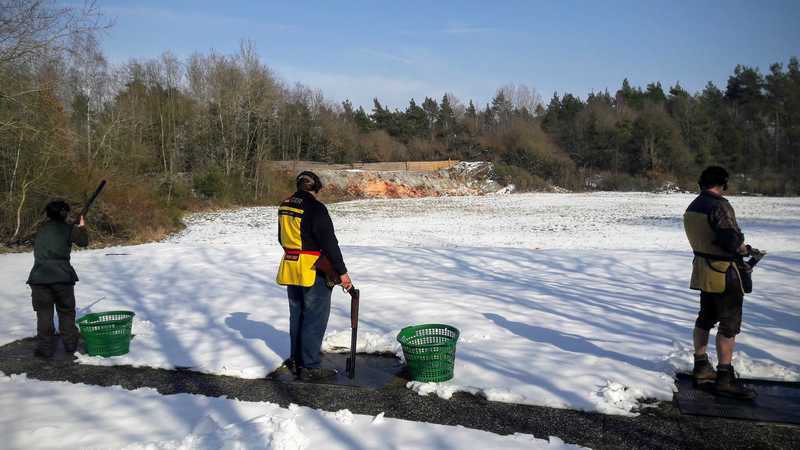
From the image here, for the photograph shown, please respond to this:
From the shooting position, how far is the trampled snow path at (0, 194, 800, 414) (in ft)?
18.0

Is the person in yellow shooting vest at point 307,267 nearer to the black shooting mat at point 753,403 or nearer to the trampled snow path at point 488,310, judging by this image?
the trampled snow path at point 488,310

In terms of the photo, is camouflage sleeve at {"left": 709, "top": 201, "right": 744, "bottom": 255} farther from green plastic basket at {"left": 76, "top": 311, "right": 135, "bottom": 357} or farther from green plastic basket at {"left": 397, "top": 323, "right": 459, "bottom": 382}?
green plastic basket at {"left": 76, "top": 311, "right": 135, "bottom": 357}

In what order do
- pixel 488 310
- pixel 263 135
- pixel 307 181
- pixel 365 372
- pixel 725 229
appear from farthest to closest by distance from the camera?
pixel 263 135 < pixel 488 310 < pixel 365 372 < pixel 307 181 < pixel 725 229

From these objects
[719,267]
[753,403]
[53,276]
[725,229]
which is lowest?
[753,403]

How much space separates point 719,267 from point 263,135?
3812cm

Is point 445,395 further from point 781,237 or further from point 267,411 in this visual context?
point 781,237

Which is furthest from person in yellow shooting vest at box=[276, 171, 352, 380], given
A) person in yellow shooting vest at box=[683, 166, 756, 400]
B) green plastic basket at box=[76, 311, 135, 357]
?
person in yellow shooting vest at box=[683, 166, 756, 400]

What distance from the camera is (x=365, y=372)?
572 cm

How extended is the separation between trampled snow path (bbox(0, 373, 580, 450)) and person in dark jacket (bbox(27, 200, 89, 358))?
1.25 m

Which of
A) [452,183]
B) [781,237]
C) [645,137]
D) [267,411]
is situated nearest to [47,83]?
[267,411]

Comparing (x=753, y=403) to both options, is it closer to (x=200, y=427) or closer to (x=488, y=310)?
(x=488, y=310)

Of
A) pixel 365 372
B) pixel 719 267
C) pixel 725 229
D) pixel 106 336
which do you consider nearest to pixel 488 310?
pixel 365 372

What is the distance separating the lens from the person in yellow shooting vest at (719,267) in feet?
15.5

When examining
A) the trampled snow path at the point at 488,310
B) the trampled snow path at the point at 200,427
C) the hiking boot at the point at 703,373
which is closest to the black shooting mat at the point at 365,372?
→ the trampled snow path at the point at 488,310
